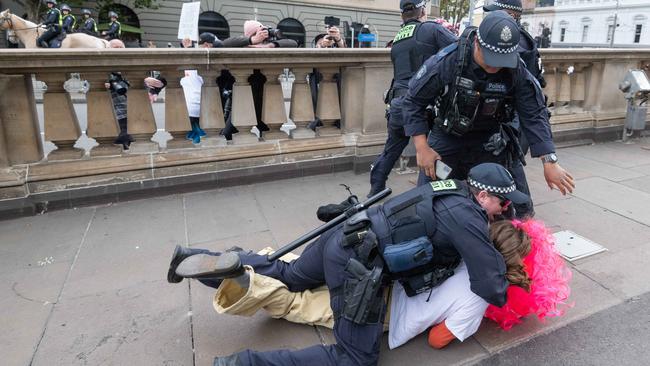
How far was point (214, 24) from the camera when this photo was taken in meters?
26.8

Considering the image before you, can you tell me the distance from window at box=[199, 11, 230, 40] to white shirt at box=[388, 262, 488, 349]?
26732 mm

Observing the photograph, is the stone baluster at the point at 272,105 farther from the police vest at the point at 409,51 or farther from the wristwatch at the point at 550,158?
the wristwatch at the point at 550,158

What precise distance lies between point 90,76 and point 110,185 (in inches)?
40.5

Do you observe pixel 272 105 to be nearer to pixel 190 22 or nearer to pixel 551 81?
pixel 190 22

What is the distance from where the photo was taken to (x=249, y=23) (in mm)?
5480

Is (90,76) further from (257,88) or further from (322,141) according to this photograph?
(322,141)

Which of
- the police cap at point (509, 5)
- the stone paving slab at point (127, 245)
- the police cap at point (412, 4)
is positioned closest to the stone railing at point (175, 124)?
the stone paving slab at point (127, 245)

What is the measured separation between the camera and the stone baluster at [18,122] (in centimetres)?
383

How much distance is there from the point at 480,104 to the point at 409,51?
4.26ft

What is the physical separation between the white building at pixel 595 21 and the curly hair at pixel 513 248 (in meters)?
73.1

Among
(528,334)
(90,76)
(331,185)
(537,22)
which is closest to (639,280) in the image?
(528,334)

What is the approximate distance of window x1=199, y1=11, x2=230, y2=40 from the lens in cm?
2639

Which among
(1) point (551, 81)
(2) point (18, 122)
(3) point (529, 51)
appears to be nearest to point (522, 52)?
(3) point (529, 51)

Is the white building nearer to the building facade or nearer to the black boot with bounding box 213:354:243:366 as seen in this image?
the building facade
